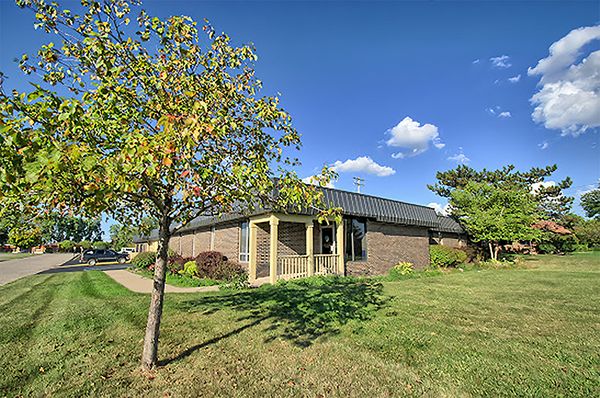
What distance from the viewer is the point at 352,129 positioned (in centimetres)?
2111

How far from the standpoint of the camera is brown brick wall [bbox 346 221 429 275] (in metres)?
14.8

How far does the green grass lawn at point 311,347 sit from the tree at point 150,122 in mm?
891

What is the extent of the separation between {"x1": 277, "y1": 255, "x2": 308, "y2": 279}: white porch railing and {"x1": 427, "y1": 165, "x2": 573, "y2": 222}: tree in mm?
20409

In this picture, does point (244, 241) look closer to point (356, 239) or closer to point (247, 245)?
point (247, 245)

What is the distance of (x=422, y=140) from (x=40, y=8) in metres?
29.9

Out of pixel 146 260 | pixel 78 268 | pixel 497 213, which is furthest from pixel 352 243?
pixel 78 268

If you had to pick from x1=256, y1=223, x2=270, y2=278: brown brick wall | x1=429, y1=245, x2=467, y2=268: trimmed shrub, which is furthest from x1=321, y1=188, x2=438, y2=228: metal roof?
x1=256, y1=223, x2=270, y2=278: brown brick wall

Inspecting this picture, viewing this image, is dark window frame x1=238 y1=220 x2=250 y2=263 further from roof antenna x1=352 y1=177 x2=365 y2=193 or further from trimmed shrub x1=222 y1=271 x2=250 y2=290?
roof antenna x1=352 y1=177 x2=365 y2=193

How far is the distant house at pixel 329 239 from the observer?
40.8 feet

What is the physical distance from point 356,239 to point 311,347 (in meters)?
10.5

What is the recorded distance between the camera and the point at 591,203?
1817 inches

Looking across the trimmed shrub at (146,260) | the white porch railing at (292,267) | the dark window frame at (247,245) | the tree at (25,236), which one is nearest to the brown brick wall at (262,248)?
the dark window frame at (247,245)

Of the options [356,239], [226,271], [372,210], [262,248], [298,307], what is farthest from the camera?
[372,210]

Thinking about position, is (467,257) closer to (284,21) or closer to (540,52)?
(540,52)
